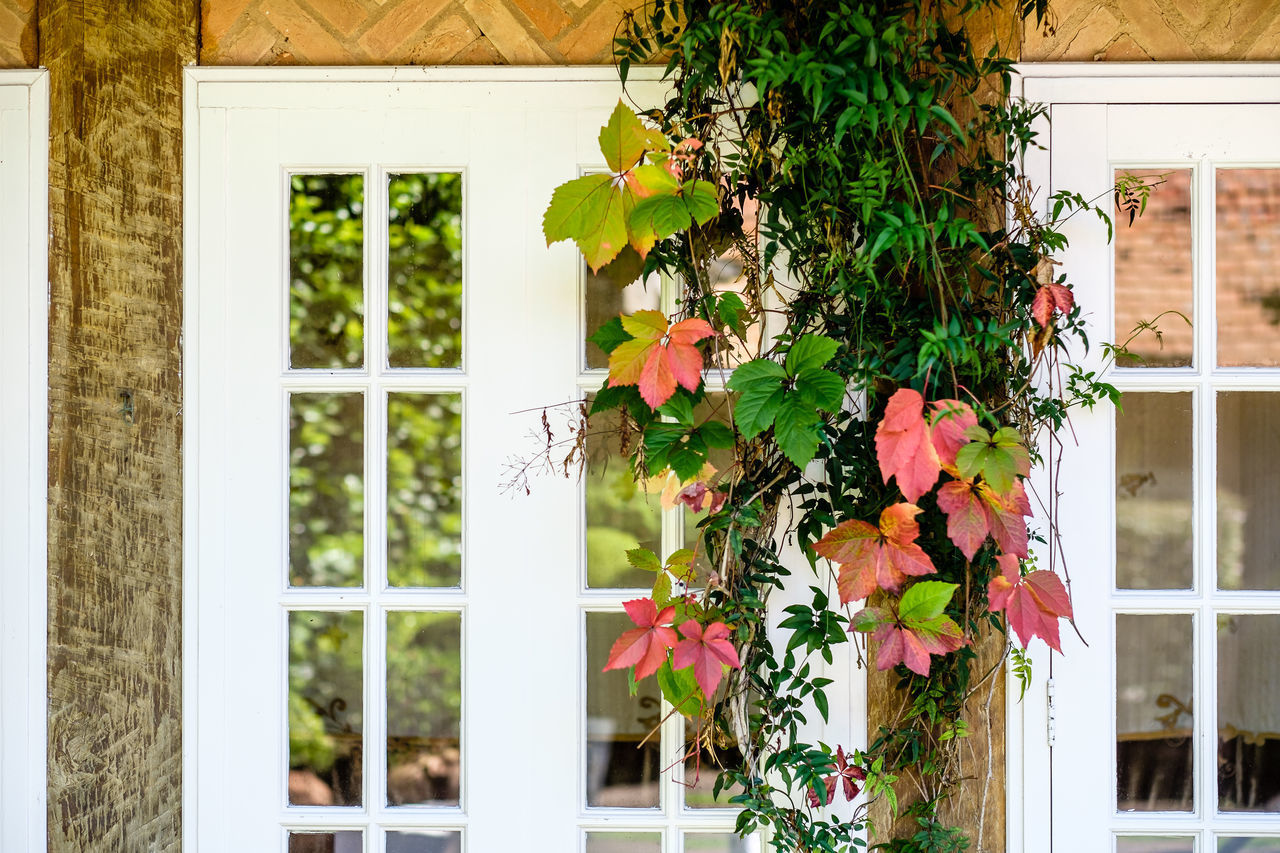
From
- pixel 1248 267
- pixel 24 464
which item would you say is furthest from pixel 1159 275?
pixel 24 464

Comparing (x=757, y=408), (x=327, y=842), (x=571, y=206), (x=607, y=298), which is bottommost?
(x=327, y=842)

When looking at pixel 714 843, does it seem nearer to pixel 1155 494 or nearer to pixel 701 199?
pixel 1155 494

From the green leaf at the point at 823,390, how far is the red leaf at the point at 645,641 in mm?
468

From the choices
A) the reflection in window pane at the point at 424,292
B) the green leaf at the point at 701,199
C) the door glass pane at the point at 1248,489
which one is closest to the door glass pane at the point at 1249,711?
the door glass pane at the point at 1248,489

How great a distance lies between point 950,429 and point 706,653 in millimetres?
579

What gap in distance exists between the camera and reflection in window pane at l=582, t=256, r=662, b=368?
6.58 feet

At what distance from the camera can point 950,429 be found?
1517 millimetres

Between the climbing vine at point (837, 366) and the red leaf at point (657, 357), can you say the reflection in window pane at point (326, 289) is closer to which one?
the climbing vine at point (837, 366)

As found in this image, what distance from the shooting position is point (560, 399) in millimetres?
1985

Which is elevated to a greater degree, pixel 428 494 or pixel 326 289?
pixel 326 289

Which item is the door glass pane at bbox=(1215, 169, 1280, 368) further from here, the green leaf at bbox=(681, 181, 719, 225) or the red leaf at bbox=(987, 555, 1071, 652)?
the green leaf at bbox=(681, 181, 719, 225)

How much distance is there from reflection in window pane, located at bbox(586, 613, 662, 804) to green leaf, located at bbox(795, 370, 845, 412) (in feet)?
2.50

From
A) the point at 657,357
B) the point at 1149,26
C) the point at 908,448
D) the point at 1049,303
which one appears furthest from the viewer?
the point at 1149,26

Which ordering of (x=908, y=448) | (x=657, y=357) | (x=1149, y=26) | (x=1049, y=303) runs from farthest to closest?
(x=1149, y=26) → (x=1049, y=303) → (x=657, y=357) → (x=908, y=448)
